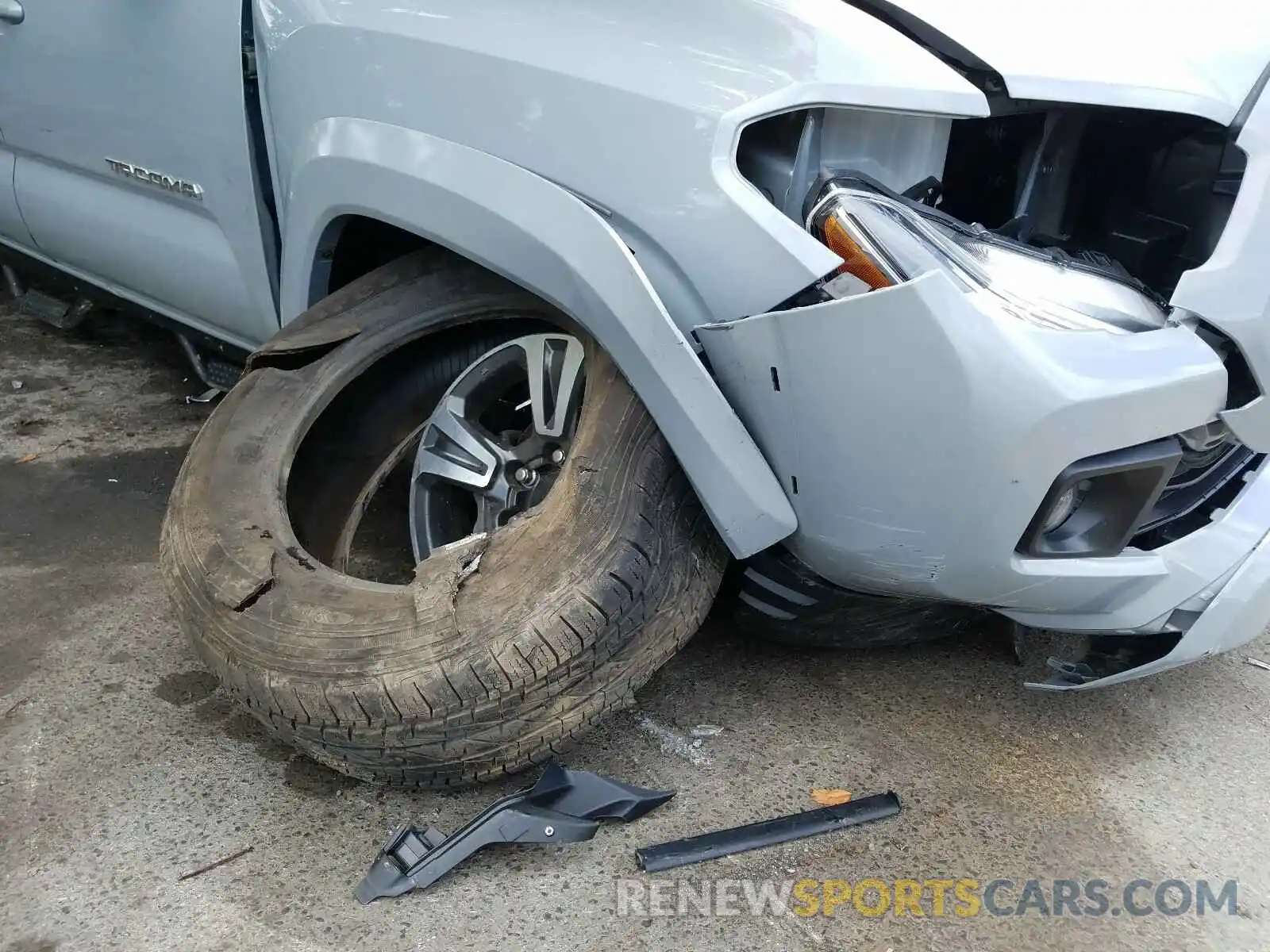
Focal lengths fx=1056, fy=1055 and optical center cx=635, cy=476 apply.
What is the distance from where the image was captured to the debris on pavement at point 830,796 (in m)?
1.95

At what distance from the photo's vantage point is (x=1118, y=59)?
5.51 feet

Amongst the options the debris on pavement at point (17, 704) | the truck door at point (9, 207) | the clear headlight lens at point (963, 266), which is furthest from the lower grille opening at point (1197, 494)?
the truck door at point (9, 207)

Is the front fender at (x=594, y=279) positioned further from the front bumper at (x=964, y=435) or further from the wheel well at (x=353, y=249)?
the wheel well at (x=353, y=249)

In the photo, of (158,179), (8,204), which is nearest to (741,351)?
(158,179)

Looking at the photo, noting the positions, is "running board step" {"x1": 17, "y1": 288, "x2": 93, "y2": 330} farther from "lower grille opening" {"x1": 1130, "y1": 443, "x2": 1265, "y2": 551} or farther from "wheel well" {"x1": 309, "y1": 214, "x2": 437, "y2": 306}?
"lower grille opening" {"x1": 1130, "y1": 443, "x2": 1265, "y2": 551}

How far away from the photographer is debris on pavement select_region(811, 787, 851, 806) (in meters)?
1.95

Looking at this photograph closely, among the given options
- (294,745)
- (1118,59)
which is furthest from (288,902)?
(1118,59)

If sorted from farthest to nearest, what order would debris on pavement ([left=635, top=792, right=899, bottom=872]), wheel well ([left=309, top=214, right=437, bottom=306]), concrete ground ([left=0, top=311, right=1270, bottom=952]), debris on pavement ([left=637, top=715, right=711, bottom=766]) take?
wheel well ([left=309, top=214, right=437, bottom=306]), debris on pavement ([left=637, top=715, right=711, bottom=766]), debris on pavement ([left=635, top=792, right=899, bottom=872]), concrete ground ([left=0, top=311, right=1270, bottom=952])

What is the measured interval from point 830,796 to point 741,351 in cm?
88

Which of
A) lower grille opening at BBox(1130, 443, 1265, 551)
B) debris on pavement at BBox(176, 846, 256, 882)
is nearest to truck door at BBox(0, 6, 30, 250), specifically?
debris on pavement at BBox(176, 846, 256, 882)

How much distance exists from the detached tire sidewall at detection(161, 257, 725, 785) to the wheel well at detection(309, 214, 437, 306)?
25.4 inches

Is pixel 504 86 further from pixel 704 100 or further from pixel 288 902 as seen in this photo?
pixel 288 902

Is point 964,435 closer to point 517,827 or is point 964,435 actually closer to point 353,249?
point 517,827

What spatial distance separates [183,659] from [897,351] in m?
1.70
